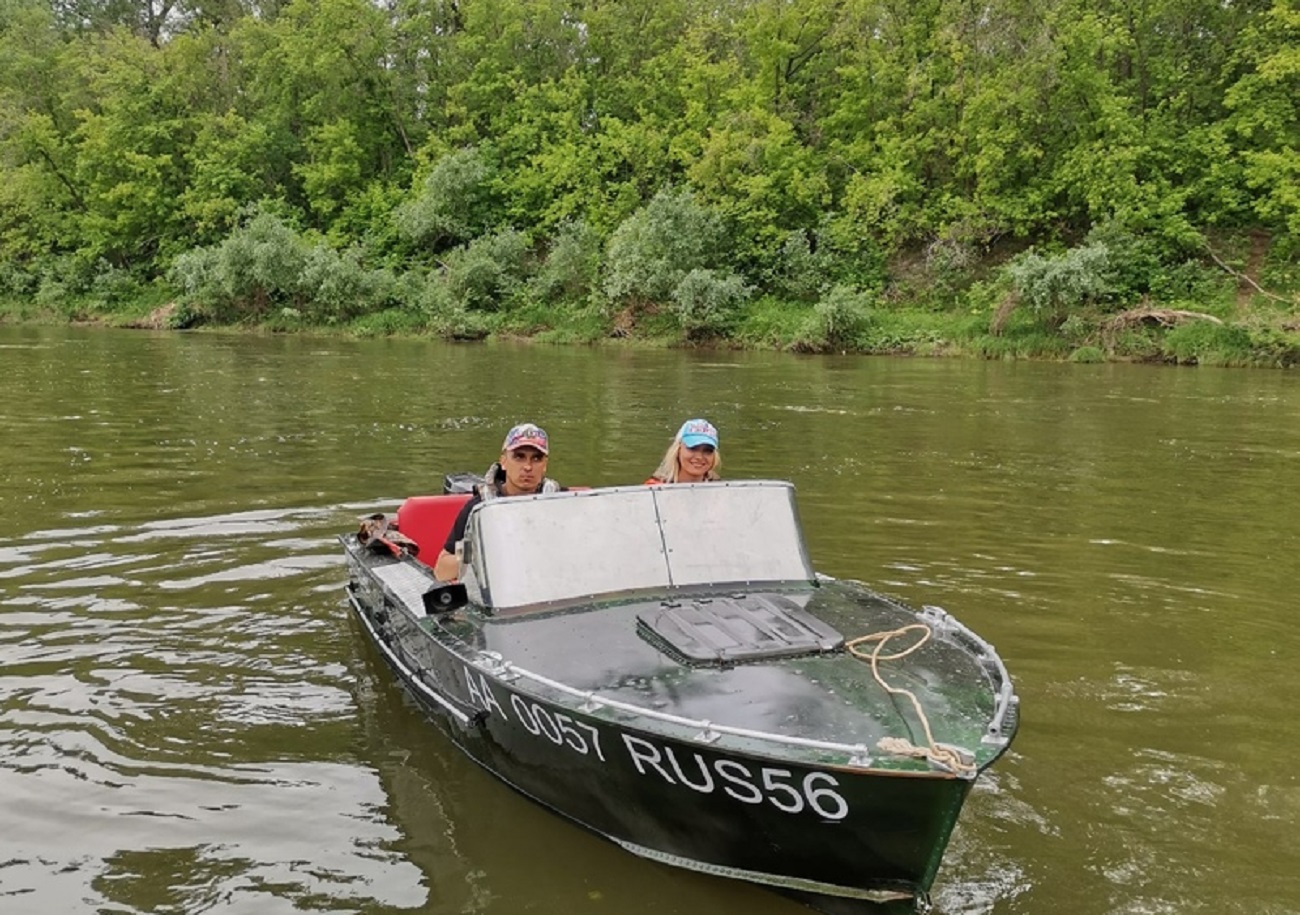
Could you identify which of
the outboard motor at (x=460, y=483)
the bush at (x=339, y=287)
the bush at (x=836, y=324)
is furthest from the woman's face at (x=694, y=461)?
the bush at (x=339, y=287)

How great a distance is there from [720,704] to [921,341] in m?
31.2

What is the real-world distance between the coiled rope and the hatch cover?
5.9 inches

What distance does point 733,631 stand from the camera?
492 cm

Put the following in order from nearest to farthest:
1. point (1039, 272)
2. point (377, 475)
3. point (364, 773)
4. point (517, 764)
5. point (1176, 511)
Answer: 1. point (517, 764)
2. point (364, 773)
3. point (1176, 511)
4. point (377, 475)
5. point (1039, 272)

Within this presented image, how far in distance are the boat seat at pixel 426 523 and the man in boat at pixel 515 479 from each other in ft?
3.98

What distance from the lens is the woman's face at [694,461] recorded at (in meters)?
6.73

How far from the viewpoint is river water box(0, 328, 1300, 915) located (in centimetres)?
454

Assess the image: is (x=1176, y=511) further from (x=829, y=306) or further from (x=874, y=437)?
(x=829, y=306)

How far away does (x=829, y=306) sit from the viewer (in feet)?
111

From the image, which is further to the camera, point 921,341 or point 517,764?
point 921,341

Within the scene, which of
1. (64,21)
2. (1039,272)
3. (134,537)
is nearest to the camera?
(134,537)

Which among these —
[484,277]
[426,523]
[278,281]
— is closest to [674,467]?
[426,523]

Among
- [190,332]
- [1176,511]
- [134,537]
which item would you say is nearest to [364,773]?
[134,537]

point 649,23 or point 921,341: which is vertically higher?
point 649,23
